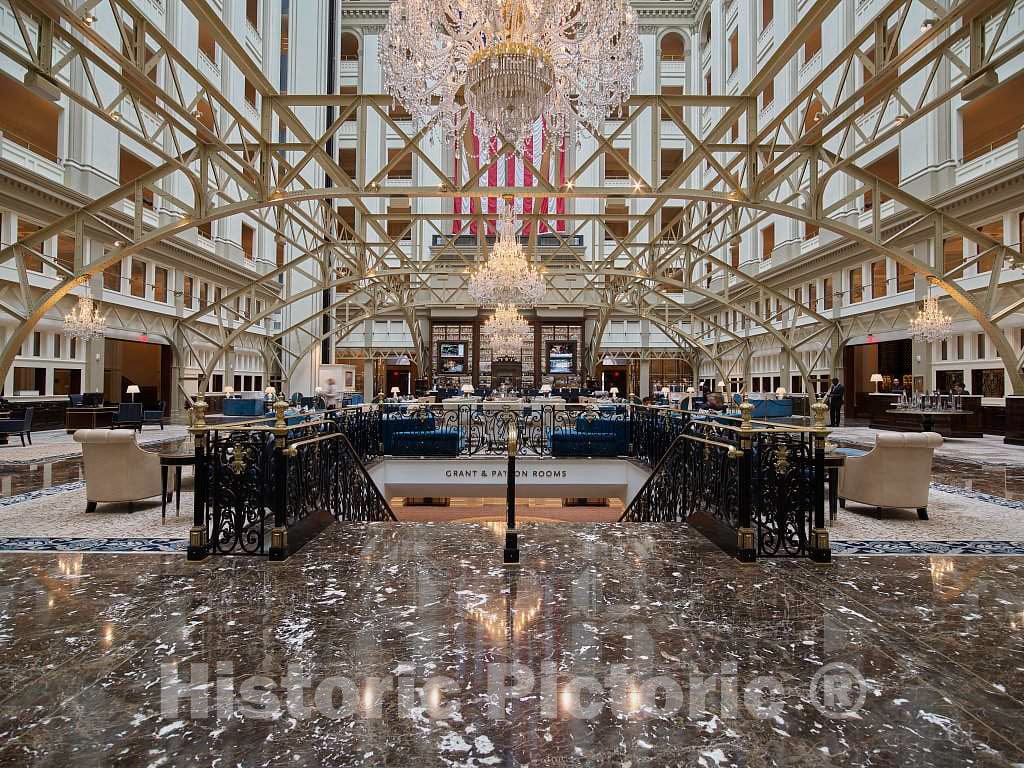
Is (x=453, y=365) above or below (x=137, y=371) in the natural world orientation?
above

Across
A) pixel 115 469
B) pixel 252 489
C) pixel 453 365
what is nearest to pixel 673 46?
pixel 453 365

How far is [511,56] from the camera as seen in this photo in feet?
14.2

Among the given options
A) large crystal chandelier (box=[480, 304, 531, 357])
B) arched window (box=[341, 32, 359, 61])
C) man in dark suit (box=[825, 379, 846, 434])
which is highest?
arched window (box=[341, 32, 359, 61])

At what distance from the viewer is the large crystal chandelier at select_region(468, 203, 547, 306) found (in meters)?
11.0

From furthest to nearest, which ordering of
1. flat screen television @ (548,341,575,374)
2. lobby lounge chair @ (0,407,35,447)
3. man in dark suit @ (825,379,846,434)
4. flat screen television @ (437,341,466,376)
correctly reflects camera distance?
flat screen television @ (548,341,575,374)
flat screen television @ (437,341,466,376)
man in dark suit @ (825,379,846,434)
lobby lounge chair @ (0,407,35,447)

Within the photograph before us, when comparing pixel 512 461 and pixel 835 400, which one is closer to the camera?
pixel 512 461

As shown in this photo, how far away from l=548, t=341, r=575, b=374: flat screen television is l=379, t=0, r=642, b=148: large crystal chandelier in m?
23.8

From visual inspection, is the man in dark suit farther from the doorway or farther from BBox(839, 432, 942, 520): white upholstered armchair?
the doorway

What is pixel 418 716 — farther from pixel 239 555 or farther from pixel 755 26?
pixel 755 26

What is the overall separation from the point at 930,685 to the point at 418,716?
Result: 6.97ft

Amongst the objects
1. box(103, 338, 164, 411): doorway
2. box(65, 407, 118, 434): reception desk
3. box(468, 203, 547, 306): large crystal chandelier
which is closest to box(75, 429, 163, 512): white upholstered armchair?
box(468, 203, 547, 306): large crystal chandelier

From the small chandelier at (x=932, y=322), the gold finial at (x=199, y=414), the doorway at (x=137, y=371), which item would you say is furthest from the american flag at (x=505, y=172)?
the doorway at (x=137, y=371)

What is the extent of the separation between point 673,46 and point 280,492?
34.5 meters

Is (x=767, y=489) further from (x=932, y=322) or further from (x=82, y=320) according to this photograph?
(x=82, y=320)
